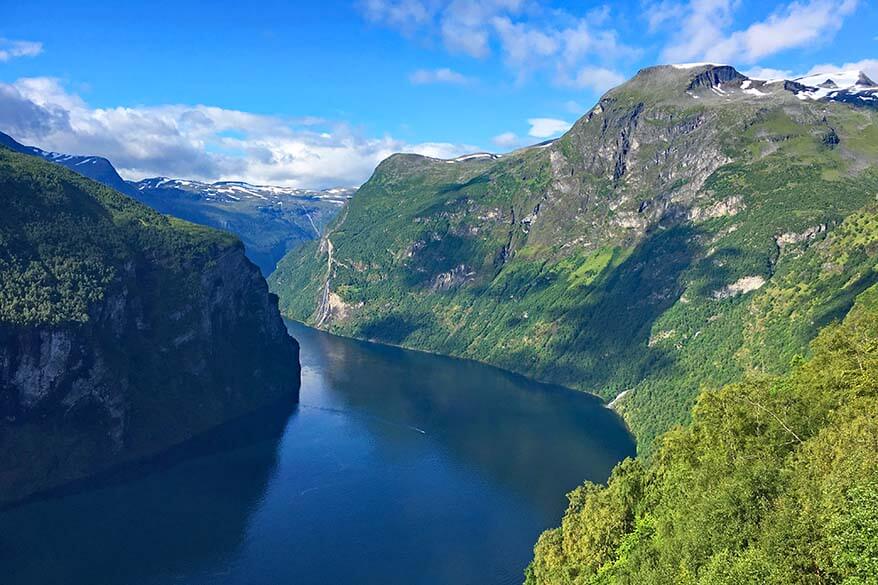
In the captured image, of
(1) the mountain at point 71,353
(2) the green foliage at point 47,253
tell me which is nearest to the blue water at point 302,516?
(1) the mountain at point 71,353

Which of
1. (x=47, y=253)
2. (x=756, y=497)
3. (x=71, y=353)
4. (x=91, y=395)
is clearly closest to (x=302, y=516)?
(x=91, y=395)

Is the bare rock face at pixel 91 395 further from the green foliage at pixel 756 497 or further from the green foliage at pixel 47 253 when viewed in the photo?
the green foliage at pixel 756 497

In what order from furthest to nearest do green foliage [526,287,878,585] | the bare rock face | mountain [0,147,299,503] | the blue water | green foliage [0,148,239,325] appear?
1. green foliage [0,148,239,325]
2. mountain [0,147,299,503]
3. the bare rock face
4. the blue water
5. green foliage [526,287,878,585]

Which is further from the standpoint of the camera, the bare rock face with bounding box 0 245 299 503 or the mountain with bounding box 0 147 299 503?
the mountain with bounding box 0 147 299 503

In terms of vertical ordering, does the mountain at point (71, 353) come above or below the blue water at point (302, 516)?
above

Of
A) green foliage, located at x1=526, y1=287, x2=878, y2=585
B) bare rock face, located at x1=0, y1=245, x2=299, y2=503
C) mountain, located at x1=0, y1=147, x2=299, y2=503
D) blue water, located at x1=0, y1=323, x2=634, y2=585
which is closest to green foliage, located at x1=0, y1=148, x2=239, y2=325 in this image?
mountain, located at x1=0, y1=147, x2=299, y2=503

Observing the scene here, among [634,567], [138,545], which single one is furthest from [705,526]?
[138,545]

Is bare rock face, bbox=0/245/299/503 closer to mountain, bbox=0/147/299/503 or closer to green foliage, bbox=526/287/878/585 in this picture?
mountain, bbox=0/147/299/503
